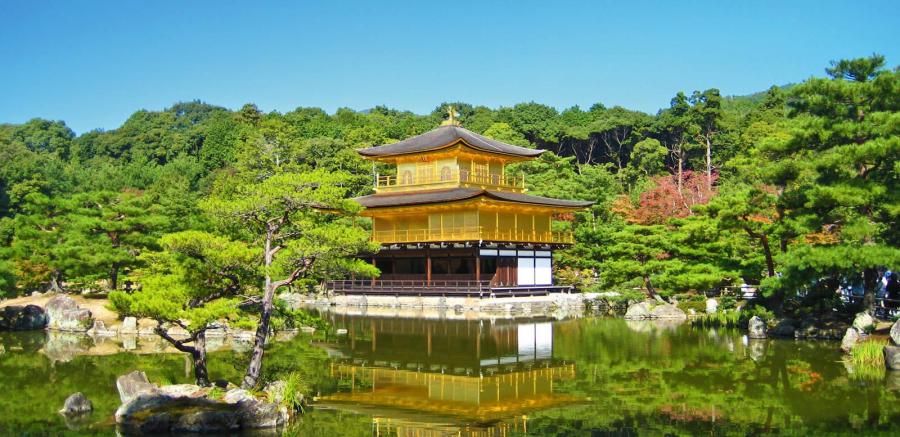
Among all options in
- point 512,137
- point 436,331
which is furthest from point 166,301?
point 512,137

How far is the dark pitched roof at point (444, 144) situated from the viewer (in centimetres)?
3847

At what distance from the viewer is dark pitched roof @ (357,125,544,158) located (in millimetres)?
38469

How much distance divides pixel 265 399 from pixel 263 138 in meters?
48.1

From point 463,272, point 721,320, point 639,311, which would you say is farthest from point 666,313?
point 463,272

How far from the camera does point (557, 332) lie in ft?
76.5

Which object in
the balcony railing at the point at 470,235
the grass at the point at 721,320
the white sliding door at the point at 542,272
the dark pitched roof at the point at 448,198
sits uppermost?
the dark pitched roof at the point at 448,198

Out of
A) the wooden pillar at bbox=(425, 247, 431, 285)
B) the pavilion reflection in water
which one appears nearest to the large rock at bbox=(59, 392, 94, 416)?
the pavilion reflection in water

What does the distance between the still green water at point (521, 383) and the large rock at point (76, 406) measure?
0.18 m

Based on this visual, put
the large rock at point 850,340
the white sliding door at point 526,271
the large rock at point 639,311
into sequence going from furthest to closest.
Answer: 1. the white sliding door at point 526,271
2. the large rock at point 639,311
3. the large rock at point 850,340

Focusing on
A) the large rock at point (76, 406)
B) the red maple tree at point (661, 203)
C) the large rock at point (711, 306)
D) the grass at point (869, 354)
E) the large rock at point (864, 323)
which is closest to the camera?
the large rock at point (76, 406)

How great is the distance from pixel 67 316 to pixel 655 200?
2979 centimetres

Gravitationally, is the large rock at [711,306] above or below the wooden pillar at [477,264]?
below

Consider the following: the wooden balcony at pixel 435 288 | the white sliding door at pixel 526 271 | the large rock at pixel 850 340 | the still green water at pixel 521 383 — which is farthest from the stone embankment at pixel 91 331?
the white sliding door at pixel 526 271

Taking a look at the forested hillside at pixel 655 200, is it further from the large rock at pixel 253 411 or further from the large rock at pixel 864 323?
the large rock at pixel 253 411
